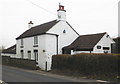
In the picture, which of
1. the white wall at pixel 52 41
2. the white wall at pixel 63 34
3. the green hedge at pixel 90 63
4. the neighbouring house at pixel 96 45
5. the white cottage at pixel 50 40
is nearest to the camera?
the green hedge at pixel 90 63

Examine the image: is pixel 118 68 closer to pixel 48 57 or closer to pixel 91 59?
pixel 91 59

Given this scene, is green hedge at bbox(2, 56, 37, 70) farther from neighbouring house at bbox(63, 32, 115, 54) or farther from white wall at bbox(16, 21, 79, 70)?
neighbouring house at bbox(63, 32, 115, 54)

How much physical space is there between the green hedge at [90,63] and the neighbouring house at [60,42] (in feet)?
16.0

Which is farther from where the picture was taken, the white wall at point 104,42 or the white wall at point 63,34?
the white wall at point 63,34

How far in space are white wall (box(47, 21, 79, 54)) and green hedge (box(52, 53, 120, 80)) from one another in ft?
23.2

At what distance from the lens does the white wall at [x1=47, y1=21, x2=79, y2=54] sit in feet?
106

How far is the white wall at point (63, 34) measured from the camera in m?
32.2

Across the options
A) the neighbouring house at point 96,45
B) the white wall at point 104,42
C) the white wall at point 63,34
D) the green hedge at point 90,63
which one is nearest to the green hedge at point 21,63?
the white wall at point 63,34

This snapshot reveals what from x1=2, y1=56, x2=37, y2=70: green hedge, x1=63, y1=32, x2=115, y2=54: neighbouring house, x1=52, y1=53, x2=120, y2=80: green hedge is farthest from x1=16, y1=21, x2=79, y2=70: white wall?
x1=52, y1=53, x2=120, y2=80: green hedge

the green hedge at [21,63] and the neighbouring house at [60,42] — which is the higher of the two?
the neighbouring house at [60,42]

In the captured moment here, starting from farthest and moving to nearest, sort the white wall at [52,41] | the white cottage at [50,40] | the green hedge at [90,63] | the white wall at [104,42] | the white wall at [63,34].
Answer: the white wall at [63,34] < the white cottage at [50,40] < the white wall at [52,41] < the white wall at [104,42] < the green hedge at [90,63]

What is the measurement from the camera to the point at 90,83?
14.8 meters

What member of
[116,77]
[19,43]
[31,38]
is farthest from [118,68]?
[19,43]

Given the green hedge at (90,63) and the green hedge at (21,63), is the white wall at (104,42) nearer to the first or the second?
the green hedge at (90,63)
